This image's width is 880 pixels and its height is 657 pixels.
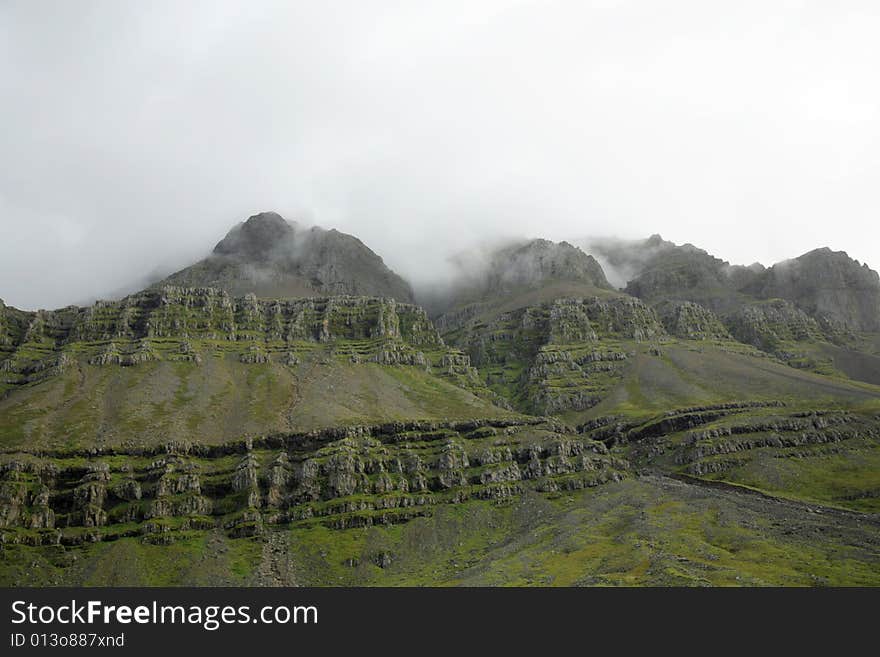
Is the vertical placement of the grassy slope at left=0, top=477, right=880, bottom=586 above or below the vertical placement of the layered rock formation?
below

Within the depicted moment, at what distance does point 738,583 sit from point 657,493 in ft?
304

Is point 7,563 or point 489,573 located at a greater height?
point 7,563

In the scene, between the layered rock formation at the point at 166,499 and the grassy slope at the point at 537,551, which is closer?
the grassy slope at the point at 537,551

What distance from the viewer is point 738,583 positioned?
347ft

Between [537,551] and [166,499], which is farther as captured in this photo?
[166,499]

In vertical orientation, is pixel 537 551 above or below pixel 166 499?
below

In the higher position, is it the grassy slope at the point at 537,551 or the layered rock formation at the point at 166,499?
the layered rock formation at the point at 166,499

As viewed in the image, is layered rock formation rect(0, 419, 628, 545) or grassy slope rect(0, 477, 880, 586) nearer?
grassy slope rect(0, 477, 880, 586)

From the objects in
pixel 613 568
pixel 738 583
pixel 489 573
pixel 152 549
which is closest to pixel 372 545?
pixel 489 573
